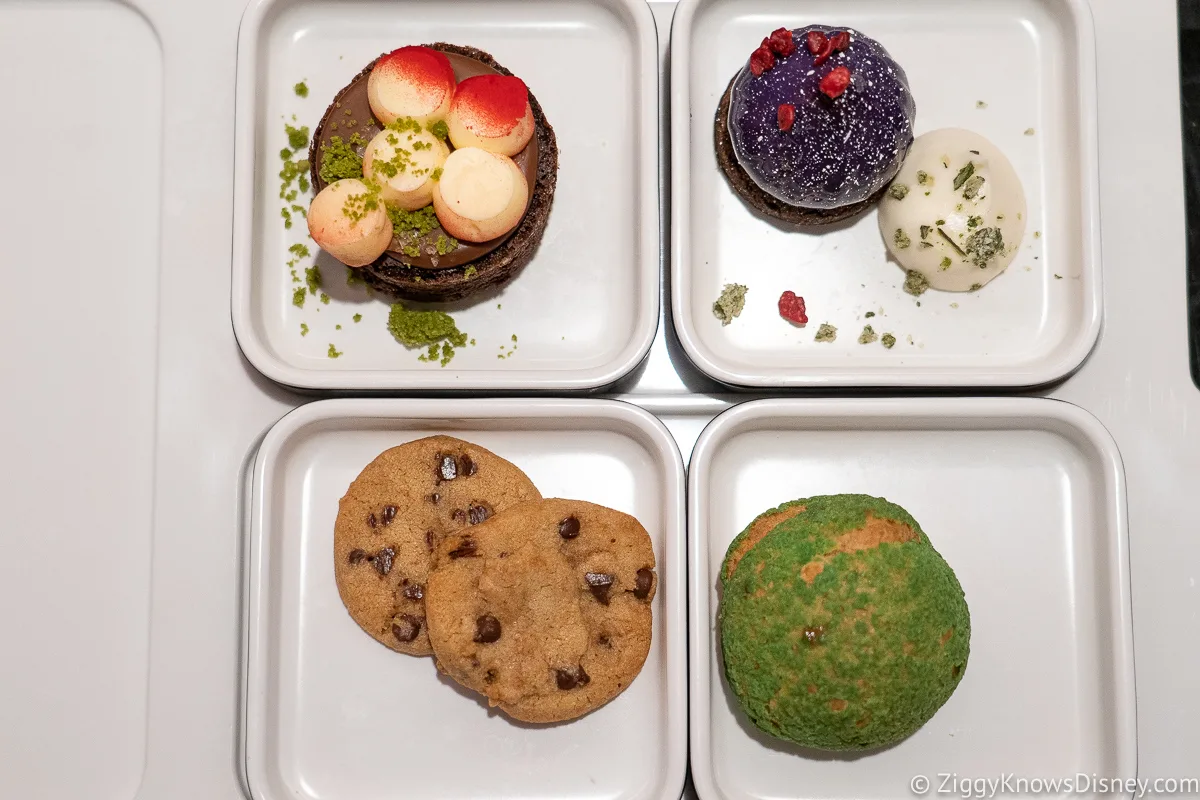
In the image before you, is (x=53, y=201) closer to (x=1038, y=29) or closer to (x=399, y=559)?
(x=399, y=559)

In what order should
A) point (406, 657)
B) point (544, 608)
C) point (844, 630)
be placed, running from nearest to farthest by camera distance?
point (844, 630)
point (544, 608)
point (406, 657)

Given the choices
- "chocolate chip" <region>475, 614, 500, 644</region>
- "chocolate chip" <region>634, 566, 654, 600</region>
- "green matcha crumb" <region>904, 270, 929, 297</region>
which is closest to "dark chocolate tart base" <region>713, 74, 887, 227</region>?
"green matcha crumb" <region>904, 270, 929, 297</region>

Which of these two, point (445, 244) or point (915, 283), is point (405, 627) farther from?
point (915, 283)

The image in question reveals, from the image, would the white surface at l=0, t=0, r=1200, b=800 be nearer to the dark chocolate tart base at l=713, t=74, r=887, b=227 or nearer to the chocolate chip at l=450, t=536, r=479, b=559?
the dark chocolate tart base at l=713, t=74, r=887, b=227

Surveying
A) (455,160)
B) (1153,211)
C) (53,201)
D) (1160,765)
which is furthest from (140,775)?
(1153,211)

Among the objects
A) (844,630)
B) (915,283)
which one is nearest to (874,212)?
(915,283)

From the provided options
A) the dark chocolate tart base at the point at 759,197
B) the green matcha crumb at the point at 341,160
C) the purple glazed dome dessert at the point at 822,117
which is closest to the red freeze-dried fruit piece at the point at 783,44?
the purple glazed dome dessert at the point at 822,117
